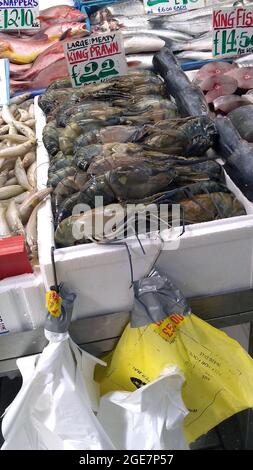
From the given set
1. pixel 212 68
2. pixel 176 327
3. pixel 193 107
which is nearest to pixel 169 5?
pixel 212 68

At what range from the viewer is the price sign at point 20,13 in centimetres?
335

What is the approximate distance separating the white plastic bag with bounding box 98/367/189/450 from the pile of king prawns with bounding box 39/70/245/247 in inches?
20.2

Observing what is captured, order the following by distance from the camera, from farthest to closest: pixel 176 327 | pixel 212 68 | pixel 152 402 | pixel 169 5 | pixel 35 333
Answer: pixel 169 5
pixel 212 68
pixel 35 333
pixel 176 327
pixel 152 402

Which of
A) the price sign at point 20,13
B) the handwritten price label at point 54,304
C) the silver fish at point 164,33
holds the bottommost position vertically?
the handwritten price label at point 54,304

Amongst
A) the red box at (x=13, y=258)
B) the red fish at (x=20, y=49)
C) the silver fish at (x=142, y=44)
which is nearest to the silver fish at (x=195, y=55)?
the silver fish at (x=142, y=44)

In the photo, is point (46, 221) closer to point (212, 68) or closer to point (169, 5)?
point (212, 68)

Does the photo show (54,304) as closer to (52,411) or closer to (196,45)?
(52,411)

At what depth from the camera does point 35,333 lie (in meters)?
1.65

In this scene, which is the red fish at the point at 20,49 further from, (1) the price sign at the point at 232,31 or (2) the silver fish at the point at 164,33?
(1) the price sign at the point at 232,31

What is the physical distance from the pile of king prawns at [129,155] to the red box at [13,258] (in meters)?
0.13

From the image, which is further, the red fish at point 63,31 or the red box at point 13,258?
the red fish at point 63,31

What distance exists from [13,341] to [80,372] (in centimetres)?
31

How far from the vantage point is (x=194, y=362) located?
1.53 m

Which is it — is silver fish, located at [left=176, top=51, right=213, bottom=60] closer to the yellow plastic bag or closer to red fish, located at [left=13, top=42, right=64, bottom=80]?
red fish, located at [left=13, top=42, right=64, bottom=80]
